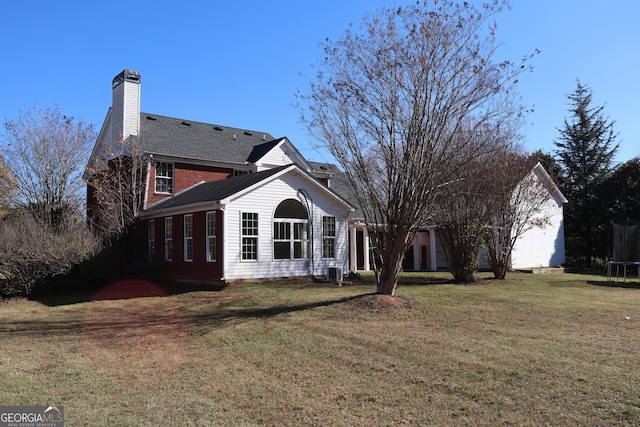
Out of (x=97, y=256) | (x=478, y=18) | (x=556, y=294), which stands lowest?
(x=556, y=294)

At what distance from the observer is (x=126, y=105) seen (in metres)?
22.1

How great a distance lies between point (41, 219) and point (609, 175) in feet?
113

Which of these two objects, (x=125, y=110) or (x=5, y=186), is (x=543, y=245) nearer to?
(x=125, y=110)

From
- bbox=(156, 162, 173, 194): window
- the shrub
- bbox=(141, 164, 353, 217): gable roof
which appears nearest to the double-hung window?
bbox=(141, 164, 353, 217): gable roof

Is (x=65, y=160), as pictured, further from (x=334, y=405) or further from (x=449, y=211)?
(x=334, y=405)

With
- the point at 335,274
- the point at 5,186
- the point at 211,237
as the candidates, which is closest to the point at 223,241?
the point at 211,237

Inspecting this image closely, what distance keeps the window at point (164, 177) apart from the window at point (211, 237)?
5.41 m

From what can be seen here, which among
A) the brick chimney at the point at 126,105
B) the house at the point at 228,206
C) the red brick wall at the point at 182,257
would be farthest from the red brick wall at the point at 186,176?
the brick chimney at the point at 126,105

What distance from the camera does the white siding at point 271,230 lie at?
16.1 meters

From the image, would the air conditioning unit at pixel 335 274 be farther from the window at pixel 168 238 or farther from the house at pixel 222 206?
the window at pixel 168 238

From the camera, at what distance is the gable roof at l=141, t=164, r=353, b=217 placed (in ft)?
53.7

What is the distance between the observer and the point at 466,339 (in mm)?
7980

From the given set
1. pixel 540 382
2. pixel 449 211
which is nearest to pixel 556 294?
pixel 449 211

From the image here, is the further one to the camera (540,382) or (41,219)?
(41,219)
